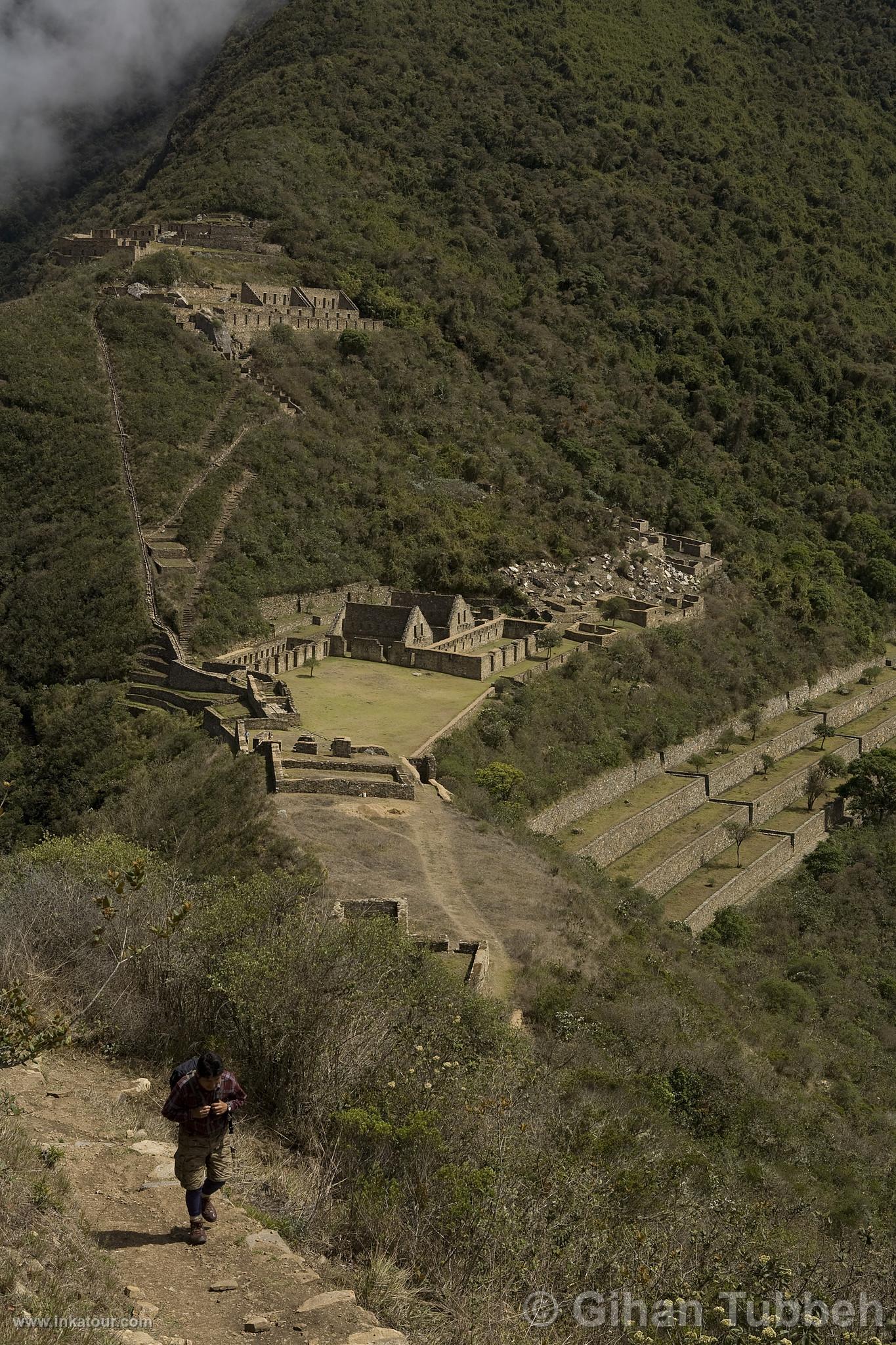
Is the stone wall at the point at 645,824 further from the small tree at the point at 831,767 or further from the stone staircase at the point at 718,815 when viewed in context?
the small tree at the point at 831,767

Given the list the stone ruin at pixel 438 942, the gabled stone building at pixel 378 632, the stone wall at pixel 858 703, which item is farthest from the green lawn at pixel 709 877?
the stone ruin at pixel 438 942

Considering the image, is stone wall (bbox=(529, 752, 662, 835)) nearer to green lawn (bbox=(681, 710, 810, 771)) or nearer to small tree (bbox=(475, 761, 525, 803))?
small tree (bbox=(475, 761, 525, 803))

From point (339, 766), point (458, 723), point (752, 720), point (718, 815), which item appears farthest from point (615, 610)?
point (339, 766)

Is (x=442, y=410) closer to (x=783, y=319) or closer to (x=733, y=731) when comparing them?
(x=733, y=731)

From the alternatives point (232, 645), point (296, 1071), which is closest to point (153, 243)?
point (232, 645)

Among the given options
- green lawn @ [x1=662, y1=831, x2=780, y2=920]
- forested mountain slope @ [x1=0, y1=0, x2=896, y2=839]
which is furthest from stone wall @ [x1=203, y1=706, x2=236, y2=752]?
green lawn @ [x1=662, y1=831, x2=780, y2=920]

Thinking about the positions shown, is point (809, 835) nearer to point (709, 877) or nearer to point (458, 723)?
point (709, 877)

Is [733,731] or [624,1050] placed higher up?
[624,1050]
